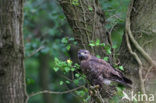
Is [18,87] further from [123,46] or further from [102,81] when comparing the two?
[123,46]

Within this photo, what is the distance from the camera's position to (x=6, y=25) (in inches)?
158

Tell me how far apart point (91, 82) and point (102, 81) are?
0.21 meters

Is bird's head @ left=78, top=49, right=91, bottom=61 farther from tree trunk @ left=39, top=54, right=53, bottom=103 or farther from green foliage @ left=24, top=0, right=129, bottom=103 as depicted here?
tree trunk @ left=39, top=54, right=53, bottom=103

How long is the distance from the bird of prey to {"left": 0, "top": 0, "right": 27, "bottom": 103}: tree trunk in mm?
1186

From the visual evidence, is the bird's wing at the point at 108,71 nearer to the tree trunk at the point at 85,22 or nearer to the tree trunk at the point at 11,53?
the tree trunk at the point at 85,22

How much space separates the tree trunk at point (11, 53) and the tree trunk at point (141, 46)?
5.83 ft

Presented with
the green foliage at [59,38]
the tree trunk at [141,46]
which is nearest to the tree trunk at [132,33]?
the tree trunk at [141,46]

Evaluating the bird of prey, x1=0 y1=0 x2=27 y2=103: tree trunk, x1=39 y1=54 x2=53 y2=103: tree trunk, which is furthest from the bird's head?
x1=39 y1=54 x2=53 y2=103: tree trunk

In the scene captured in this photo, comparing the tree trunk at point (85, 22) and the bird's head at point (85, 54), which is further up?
the tree trunk at point (85, 22)

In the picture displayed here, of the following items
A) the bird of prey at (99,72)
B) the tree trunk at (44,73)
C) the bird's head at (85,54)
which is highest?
the bird's head at (85,54)

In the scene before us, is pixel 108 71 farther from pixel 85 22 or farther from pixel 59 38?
pixel 59 38

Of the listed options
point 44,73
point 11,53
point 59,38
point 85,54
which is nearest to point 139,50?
point 85,54

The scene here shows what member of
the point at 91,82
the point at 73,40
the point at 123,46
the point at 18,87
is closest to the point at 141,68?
the point at 123,46

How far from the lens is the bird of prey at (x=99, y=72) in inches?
175
